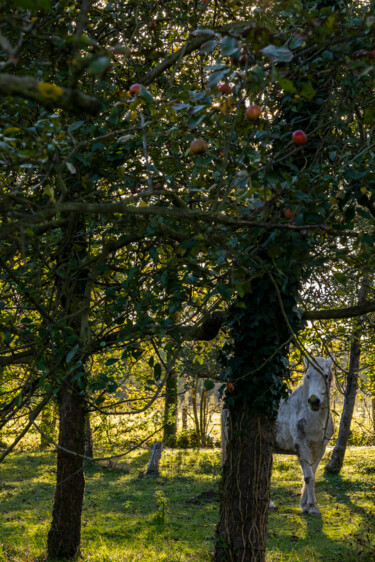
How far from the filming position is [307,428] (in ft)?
29.1

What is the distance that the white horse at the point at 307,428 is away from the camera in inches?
328

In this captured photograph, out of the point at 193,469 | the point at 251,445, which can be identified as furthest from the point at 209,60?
the point at 193,469

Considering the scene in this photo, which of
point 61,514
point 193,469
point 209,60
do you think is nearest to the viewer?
point 209,60

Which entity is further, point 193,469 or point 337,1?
point 193,469

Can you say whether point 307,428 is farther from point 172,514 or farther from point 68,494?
point 68,494

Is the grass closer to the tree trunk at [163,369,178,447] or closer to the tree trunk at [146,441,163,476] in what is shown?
the tree trunk at [146,441,163,476]

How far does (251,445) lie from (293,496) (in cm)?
640

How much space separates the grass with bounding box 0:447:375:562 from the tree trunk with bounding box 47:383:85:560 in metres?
0.30

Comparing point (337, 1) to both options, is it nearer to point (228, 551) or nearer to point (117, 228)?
point (117, 228)

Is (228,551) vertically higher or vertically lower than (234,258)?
lower

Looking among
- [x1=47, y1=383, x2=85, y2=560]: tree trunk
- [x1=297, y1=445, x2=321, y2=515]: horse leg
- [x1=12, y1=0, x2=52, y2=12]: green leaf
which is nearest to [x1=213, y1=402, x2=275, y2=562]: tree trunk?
[x1=47, y1=383, x2=85, y2=560]: tree trunk

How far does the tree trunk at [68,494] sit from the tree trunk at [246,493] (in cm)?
224

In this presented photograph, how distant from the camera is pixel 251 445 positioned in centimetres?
452

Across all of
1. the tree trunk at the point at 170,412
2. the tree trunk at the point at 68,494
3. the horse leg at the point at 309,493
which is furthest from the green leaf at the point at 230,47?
the tree trunk at the point at 170,412
